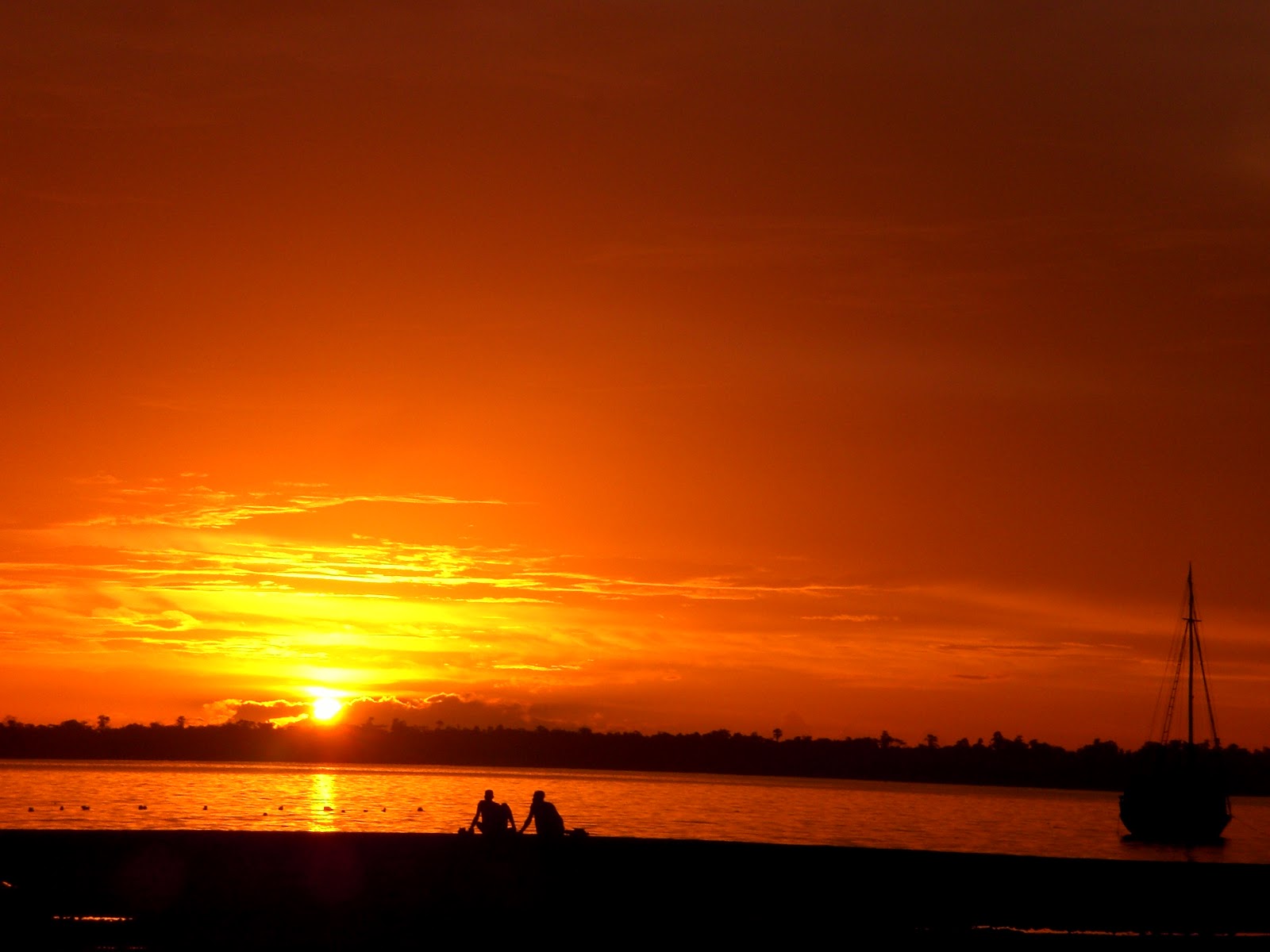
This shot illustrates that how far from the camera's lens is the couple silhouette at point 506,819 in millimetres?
22094

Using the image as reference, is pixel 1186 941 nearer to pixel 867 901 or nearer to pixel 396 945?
pixel 867 901

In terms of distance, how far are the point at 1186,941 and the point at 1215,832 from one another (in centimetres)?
6525

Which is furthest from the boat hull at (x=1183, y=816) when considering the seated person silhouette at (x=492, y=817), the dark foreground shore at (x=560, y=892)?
the seated person silhouette at (x=492, y=817)

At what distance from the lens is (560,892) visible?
20562 mm

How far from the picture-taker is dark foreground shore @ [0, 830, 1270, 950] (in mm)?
19469

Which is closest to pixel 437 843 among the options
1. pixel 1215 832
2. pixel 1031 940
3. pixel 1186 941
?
pixel 1031 940

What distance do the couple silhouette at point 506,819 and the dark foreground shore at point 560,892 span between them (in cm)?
39

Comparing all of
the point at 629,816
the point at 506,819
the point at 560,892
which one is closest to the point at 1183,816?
the point at 629,816

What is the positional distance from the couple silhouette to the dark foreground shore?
392 mm

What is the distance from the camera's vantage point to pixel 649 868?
2114 cm

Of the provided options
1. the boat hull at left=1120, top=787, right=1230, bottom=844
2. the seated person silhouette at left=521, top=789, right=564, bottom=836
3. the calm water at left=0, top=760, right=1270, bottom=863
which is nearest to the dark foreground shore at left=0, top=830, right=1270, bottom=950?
the seated person silhouette at left=521, top=789, right=564, bottom=836

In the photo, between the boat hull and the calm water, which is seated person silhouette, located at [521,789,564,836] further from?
the boat hull

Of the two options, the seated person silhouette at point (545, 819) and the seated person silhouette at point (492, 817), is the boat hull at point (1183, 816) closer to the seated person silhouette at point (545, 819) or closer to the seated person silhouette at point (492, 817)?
the seated person silhouette at point (545, 819)

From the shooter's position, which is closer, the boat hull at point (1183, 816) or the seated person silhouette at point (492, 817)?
the seated person silhouette at point (492, 817)
